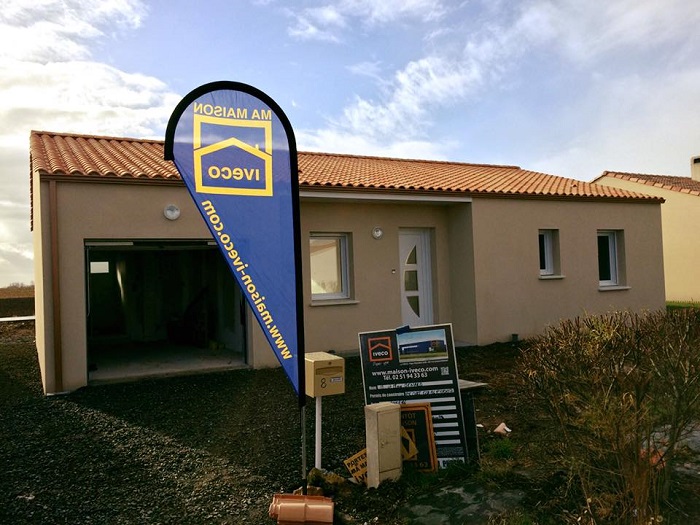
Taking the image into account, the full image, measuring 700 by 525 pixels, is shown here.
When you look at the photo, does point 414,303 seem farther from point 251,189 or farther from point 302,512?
point 302,512

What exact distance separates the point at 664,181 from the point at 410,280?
17.1 metres

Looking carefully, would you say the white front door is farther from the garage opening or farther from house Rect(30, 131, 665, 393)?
the garage opening

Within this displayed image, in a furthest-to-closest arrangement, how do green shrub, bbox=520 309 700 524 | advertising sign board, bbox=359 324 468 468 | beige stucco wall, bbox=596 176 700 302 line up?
1. beige stucco wall, bbox=596 176 700 302
2. advertising sign board, bbox=359 324 468 468
3. green shrub, bbox=520 309 700 524

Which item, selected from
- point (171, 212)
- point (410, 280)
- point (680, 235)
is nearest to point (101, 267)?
point (171, 212)

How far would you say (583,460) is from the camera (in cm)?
368

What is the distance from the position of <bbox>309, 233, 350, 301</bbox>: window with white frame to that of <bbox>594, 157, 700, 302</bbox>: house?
612 inches

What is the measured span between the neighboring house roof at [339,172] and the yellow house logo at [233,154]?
207 inches

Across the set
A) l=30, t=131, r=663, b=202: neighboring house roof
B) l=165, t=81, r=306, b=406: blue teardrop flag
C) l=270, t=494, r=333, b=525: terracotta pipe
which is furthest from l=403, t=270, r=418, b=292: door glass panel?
l=270, t=494, r=333, b=525: terracotta pipe

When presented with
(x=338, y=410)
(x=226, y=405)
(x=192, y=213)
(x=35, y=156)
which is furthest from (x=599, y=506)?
(x=35, y=156)

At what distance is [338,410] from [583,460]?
3.69 metres

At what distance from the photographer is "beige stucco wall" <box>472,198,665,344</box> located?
12.0 meters

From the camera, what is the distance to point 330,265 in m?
11.3

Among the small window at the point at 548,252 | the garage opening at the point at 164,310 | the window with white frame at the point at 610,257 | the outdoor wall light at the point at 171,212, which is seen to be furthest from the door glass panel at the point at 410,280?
the window with white frame at the point at 610,257

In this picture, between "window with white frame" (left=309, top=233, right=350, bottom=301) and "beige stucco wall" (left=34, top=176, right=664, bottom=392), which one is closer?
"beige stucco wall" (left=34, top=176, right=664, bottom=392)
